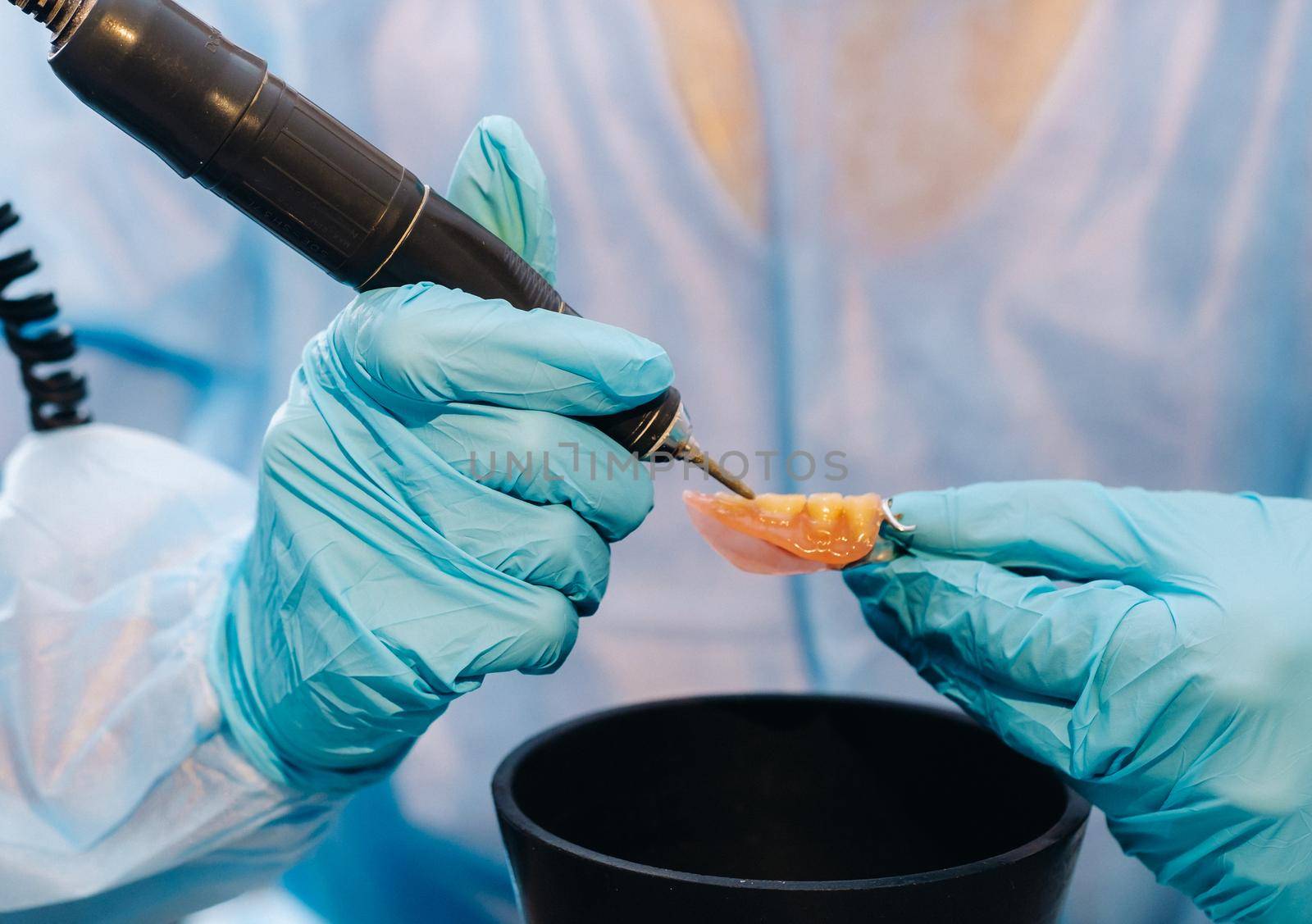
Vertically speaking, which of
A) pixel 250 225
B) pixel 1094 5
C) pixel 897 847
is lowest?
pixel 897 847

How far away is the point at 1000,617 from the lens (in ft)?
2.03

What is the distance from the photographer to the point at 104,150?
926 mm

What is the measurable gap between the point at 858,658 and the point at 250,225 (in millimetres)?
644

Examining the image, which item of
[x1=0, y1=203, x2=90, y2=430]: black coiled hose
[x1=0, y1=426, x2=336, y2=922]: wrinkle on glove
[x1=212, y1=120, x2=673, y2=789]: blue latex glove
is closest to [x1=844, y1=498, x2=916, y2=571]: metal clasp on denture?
[x1=212, y1=120, x2=673, y2=789]: blue latex glove

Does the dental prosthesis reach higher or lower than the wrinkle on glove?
higher

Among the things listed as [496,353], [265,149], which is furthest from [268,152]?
[496,353]

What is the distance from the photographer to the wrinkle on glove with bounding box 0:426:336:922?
2.28 ft

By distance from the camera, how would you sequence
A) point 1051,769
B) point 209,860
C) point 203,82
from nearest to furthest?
point 203,82 → point 1051,769 → point 209,860

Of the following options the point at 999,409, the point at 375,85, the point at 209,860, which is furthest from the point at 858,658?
the point at 375,85

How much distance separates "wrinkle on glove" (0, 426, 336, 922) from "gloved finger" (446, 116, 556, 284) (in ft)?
1.11

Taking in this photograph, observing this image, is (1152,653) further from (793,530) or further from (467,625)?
(467,625)

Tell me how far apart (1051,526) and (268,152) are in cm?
48

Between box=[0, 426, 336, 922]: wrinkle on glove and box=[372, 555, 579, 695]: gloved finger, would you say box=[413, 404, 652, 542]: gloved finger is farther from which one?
box=[0, 426, 336, 922]: wrinkle on glove

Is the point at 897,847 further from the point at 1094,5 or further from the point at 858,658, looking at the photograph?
the point at 1094,5
